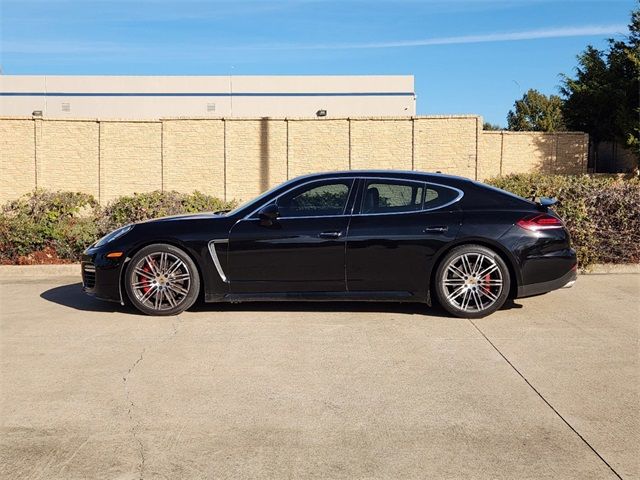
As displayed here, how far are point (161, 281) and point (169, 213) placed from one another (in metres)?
3.50

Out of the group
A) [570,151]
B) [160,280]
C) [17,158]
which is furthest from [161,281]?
[570,151]

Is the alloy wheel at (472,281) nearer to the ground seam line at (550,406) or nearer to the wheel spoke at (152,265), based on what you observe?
the ground seam line at (550,406)

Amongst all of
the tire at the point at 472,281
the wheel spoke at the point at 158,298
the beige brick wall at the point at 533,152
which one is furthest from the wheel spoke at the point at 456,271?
the beige brick wall at the point at 533,152

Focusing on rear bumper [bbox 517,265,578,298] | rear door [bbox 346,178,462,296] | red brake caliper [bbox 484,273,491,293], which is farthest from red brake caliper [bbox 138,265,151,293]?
rear bumper [bbox 517,265,578,298]

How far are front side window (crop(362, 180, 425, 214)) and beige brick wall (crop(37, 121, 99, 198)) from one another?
25.4m

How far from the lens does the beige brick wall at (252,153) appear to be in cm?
3023

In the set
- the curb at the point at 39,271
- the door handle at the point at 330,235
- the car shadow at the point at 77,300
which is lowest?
the car shadow at the point at 77,300

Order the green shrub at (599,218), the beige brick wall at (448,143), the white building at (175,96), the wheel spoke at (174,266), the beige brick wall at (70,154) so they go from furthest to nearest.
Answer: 1. the white building at (175,96)
2. the beige brick wall at (70,154)
3. the beige brick wall at (448,143)
4. the green shrub at (599,218)
5. the wheel spoke at (174,266)

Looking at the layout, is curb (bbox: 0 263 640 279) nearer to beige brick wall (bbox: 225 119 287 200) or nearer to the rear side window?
the rear side window

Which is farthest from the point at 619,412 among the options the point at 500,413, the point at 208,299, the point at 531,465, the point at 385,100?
the point at 385,100

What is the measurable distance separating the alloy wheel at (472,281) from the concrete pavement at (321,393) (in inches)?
9.0

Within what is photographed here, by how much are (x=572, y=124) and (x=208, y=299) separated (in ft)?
101

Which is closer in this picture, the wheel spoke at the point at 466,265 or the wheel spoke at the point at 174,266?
the wheel spoke at the point at 466,265

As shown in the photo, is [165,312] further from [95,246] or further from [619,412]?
[619,412]
